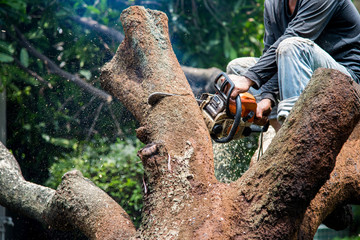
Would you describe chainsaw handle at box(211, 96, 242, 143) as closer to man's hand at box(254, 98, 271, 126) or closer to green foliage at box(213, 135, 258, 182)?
man's hand at box(254, 98, 271, 126)

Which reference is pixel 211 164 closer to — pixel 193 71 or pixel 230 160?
pixel 230 160

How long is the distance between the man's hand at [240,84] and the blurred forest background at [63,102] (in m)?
2.52

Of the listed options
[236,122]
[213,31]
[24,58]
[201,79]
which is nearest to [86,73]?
[24,58]

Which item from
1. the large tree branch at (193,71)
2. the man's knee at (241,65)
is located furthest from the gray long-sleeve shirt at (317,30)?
the large tree branch at (193,71)

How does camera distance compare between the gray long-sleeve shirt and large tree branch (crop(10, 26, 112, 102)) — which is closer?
the gray long-sleeve shirt

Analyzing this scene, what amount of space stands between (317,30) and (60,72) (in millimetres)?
3358

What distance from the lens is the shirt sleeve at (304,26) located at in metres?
1.81

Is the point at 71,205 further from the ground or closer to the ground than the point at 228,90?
closer to the ground

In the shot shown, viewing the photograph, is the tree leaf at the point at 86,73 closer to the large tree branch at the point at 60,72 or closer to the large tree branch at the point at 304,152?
the large tree branch at the point at 60,72

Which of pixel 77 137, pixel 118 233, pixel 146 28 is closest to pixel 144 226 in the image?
pixel 118 233

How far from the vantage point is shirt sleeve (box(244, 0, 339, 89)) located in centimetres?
181

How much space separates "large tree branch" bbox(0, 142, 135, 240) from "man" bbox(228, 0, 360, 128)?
0.77 metres

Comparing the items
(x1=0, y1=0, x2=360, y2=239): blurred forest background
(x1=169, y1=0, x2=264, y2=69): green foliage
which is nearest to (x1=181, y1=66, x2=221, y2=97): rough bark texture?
(x1=0, y1=0, x2=360, y2=239): blurred forest background

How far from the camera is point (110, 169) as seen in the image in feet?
13.8
